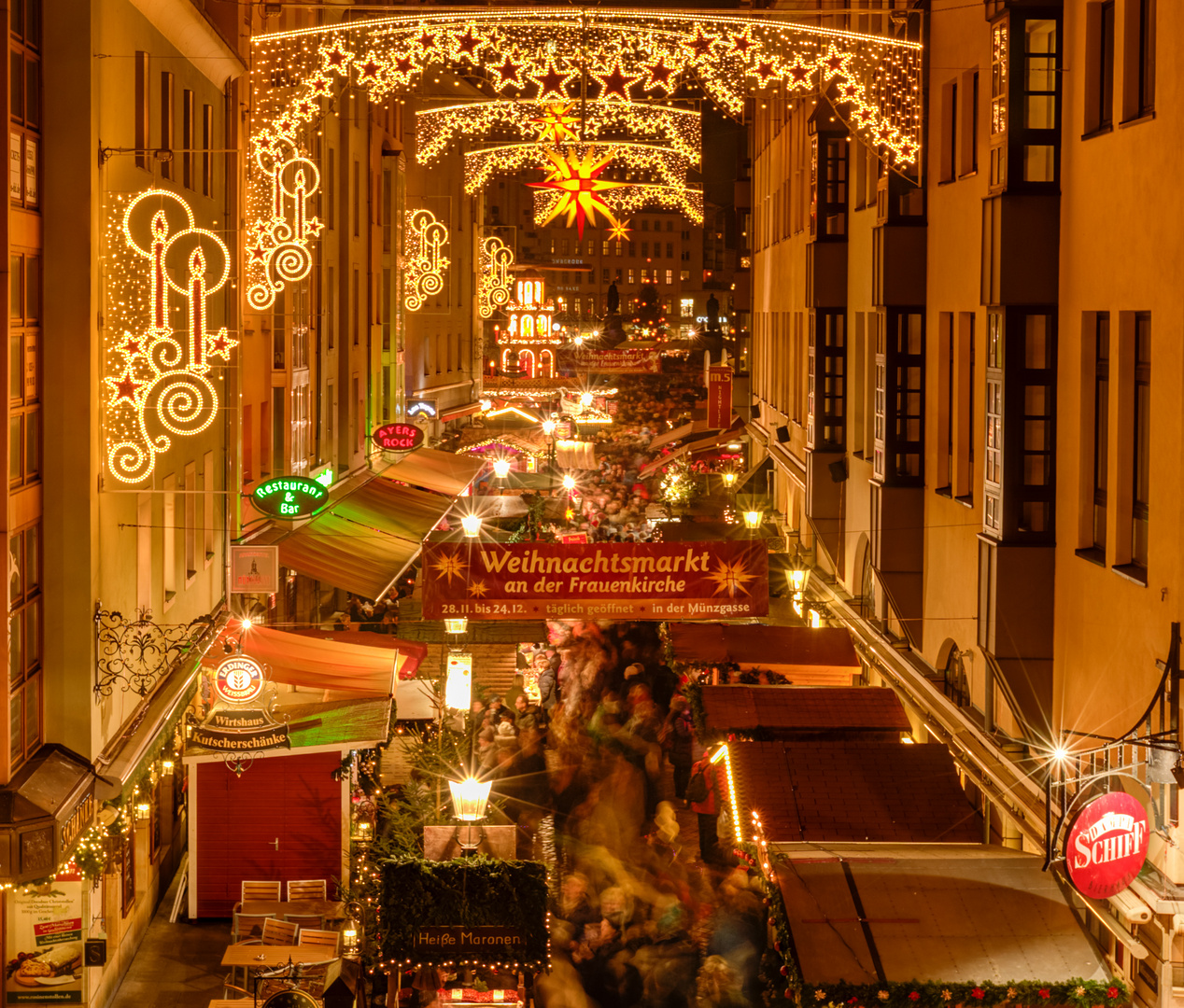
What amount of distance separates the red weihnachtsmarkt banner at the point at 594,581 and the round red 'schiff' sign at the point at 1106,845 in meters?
8.01

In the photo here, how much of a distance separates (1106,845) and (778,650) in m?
12.7

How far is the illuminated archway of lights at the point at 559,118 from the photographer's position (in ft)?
78.1

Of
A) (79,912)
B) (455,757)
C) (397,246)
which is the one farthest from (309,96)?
(397,246)

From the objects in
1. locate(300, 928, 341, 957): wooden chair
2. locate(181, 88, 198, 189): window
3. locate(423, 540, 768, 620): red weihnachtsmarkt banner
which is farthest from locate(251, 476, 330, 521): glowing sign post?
locate(300, 928, 341, 957): wooden chair

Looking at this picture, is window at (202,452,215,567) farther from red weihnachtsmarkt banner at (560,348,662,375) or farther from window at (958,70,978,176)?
red weihnachtsmarkt banner at (560,348,662,375)

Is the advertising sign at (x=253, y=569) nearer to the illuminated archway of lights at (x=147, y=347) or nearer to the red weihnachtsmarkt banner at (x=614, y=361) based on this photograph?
the illuminated archway of lights at (x=147, y=347)

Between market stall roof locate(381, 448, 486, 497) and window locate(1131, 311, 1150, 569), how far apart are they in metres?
23.4

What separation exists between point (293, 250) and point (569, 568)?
22.4 feet

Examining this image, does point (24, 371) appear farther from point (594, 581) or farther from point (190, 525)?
point (594, 581)

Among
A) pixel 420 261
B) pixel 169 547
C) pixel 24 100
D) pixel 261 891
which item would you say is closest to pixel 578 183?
pixel 169 547

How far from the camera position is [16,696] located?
13273mm

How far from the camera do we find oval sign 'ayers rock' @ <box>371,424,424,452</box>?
106 ft

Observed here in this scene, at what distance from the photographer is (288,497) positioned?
2153 cm

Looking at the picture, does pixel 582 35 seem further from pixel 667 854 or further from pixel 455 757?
pixel 667 854
